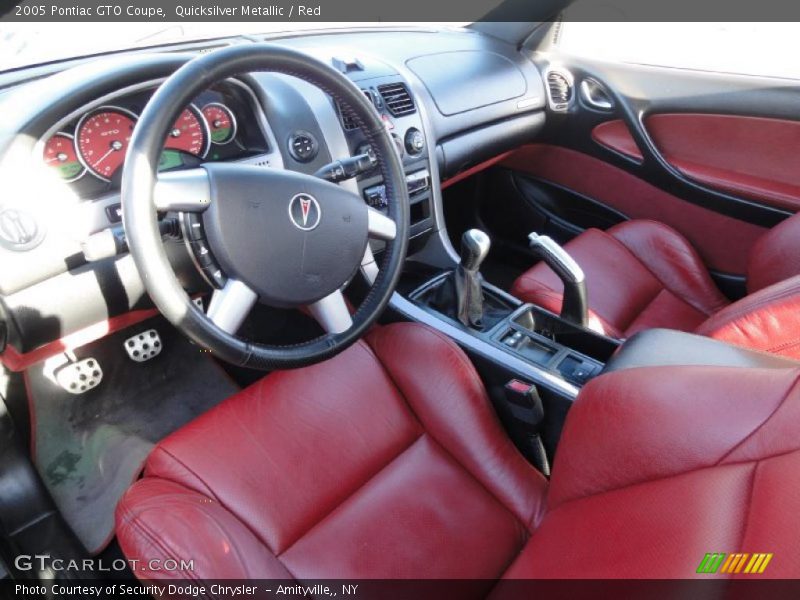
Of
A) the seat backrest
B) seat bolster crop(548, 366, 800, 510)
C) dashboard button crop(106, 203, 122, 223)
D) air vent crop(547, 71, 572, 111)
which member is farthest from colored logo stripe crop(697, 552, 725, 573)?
air vent crop(547, 71, 572, 111)

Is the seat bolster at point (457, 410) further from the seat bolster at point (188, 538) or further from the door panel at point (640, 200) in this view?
the door panel at point (640, 200)

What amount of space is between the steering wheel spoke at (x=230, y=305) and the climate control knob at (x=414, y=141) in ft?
2.80

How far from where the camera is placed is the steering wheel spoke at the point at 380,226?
1.17 meters

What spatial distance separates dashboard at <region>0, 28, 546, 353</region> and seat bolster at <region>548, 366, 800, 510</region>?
0.63 m

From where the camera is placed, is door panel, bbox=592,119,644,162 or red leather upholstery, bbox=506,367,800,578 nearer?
red leather upholstery, bbox=506,367,800,578

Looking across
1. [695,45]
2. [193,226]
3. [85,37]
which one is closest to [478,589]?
[193,226]

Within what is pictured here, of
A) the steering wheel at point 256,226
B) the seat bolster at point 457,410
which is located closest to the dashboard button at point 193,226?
the steering wheel at point 256,226

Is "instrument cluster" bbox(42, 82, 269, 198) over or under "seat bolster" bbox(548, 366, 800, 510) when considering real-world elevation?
over

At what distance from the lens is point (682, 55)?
2.26 m

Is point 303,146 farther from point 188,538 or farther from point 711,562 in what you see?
point 711,562

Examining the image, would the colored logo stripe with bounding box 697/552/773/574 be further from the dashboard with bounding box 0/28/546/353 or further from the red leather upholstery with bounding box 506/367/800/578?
the dashboard with bounding box 0/28/546/353

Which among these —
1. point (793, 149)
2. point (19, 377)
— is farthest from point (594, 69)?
point (19, 377)

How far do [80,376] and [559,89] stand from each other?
1929mm

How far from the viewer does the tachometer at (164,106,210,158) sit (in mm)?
1198
